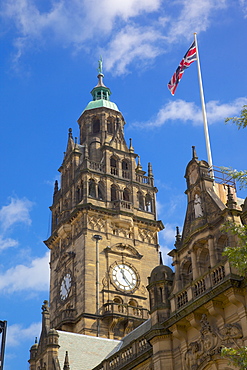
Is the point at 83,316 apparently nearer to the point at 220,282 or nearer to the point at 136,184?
the point at 136,184

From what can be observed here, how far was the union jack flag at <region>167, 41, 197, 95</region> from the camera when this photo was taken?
49531 millimetres

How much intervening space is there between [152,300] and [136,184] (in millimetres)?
32393

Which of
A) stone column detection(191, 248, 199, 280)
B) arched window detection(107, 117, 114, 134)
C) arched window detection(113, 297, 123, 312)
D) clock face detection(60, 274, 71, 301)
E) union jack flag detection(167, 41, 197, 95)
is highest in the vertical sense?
arched window detection(107, 117, 114, 134)

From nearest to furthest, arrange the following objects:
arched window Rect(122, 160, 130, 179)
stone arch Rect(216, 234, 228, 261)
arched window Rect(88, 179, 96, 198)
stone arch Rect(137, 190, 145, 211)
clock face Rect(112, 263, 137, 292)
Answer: stone arch Rect(216, 234, 228, 261)
clock face Rect(112, 263, 137, 292)
arched window Rect(88, 179, 96, 198)
stone arch Rect(137, 190, 145, 211)
arched window Rect(122, 160, 130, 179)

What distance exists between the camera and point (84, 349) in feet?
166

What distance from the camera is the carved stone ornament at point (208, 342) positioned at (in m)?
31.7

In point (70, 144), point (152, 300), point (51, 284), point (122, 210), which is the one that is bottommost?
point (152, 300)

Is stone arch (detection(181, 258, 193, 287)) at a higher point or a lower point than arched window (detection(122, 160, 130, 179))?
lower

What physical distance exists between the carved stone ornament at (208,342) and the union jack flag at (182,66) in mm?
20951

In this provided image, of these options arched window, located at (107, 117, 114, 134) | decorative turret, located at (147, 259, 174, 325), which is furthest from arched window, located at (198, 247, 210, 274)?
arched window, located at (107, 117, 114, 134)

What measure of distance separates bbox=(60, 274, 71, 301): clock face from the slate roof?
1046 cm

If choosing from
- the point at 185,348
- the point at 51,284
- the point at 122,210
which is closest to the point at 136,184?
the point at 122,210

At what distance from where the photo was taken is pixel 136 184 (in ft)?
229

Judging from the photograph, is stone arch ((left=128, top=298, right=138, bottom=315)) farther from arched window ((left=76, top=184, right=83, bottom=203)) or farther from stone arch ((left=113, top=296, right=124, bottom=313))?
arched window ((left=76, top=184, right=83, bottom=203))
